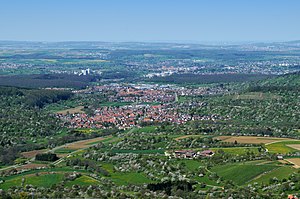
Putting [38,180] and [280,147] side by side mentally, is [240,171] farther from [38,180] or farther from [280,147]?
[38,180]

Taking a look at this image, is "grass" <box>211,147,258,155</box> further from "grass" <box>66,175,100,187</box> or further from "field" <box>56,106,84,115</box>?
"field" <box>56,106,84,115</box>

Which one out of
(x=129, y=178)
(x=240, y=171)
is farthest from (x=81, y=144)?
(x=240, y=171)

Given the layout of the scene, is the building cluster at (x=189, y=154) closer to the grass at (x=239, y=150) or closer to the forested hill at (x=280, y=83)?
the grass at (x=239, y=150)

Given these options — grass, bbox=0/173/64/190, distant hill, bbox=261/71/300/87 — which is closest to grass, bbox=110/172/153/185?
grass, bbox=0/173/64/190

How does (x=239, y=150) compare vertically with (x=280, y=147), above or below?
below

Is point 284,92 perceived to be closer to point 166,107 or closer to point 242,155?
point 166,107
